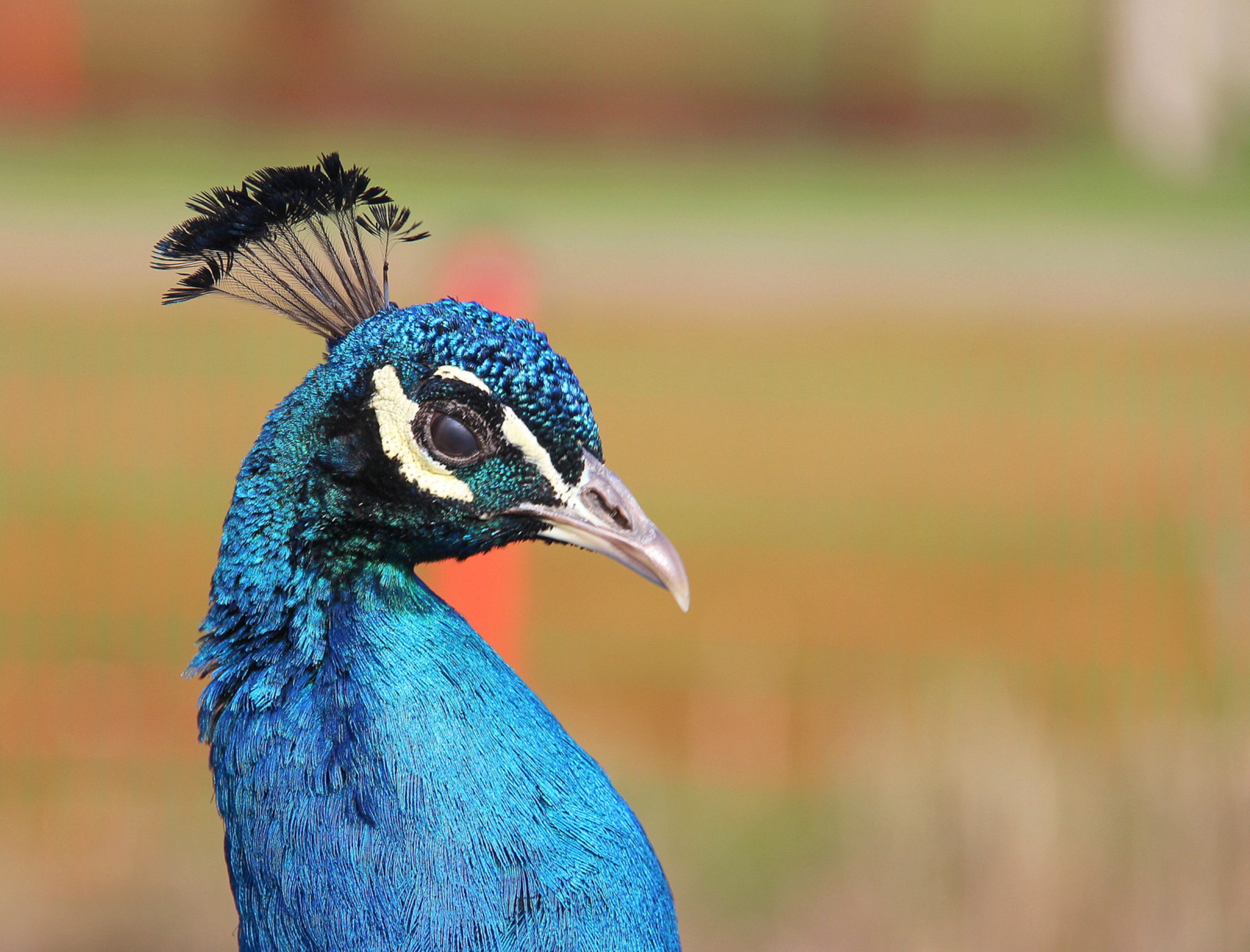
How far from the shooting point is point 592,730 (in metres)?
4.07

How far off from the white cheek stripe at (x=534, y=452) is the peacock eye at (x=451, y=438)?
0.03m

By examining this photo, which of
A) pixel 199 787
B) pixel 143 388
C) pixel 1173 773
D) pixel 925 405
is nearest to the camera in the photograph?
pixel 1173 773

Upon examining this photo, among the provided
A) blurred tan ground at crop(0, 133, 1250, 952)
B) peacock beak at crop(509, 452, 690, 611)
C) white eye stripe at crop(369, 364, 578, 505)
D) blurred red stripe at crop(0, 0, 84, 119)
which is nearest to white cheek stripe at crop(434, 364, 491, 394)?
white eye stripe at crop(369, 364, 578, 505)

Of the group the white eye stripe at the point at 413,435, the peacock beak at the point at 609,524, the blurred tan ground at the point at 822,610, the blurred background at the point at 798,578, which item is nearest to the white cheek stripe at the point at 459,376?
the white eye stripe at the point at 413,435

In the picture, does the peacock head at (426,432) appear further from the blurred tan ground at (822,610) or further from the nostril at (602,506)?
the blurred tan ground at (822,610)

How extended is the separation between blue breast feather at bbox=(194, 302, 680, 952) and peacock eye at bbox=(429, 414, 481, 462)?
5 cm

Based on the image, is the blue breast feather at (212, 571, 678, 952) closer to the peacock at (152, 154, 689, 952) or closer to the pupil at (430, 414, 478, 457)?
the peacock at (152, 154, 689, 952)

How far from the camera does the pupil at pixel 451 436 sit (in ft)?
4.46

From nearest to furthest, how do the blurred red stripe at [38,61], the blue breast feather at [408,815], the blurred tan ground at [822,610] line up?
1. the blue breast feather at [408,815]
2. the blurred tan ground at [822,610]
3. the blurred red stripe at [38,61]

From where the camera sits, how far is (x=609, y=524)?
1.42m

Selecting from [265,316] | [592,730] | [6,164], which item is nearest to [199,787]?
[592,730]

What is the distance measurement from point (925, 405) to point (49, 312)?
11.9 ft

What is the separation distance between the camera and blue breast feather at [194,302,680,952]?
1302mm

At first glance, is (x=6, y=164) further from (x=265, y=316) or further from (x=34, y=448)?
(x=34, y=448)
